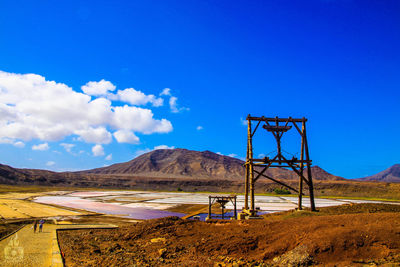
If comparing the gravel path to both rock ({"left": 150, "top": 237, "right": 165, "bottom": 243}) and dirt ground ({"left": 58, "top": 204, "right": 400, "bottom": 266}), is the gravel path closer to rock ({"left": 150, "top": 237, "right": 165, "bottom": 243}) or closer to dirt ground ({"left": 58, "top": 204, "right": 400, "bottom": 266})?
dirt ground ({"left": 58, "top": 204, "right": 400, "bottom": 266})

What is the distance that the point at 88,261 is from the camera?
37.2 ft

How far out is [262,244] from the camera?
8.60 meters

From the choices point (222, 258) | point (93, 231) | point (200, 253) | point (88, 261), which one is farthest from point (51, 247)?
point (222, 258)

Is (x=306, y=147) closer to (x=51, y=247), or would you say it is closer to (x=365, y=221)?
(x=365, y=221)

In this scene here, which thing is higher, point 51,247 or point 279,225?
point 279,225

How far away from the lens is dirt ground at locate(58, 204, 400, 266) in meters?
6.63

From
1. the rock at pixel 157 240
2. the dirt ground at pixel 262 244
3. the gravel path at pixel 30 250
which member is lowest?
the gravel path at pixel 30 250

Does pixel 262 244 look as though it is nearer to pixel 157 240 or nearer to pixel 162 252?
pixel 162 252

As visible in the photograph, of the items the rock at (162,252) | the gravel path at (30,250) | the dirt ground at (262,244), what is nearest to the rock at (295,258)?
the dirt ground at (262,244)

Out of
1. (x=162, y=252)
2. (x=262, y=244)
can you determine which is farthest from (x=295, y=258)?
(x=162, y=252)

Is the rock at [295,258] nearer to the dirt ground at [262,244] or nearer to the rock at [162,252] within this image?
the dirt ground at [262,244]

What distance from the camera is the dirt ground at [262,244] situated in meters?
6.63

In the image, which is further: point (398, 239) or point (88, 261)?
point (88, 261)

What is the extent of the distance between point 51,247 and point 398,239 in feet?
48.4
